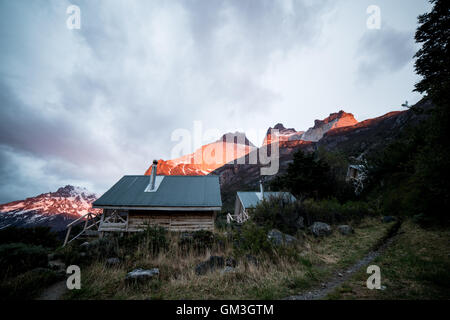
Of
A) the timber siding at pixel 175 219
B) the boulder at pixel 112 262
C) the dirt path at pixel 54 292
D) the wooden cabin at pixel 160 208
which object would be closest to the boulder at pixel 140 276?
the dirt path at pixel 54 292

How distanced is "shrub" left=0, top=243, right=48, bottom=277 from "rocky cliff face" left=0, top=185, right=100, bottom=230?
32359mm

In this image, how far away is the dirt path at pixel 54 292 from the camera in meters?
3.63

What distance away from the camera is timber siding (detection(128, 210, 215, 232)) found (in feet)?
39.5

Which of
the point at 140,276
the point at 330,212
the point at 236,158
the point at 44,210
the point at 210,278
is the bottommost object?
the point at 44,210

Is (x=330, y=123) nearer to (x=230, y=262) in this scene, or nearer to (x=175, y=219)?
(x=175, y=219)

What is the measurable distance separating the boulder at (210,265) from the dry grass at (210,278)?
8.4 inches

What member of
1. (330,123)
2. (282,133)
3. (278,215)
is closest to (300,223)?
(278,215)

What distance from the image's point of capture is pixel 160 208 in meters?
11.8

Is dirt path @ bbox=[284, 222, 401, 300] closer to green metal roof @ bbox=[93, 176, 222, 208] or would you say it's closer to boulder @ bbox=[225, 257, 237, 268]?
boulder @ bbox=[225, 257, 237, 268]

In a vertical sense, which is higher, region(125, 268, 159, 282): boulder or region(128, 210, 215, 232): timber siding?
region(125, 268, 159, 282): boulder

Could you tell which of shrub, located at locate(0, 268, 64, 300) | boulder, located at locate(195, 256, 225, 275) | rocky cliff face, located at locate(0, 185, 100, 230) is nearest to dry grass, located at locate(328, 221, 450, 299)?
boulder, located at locate(195, 256, 225, 275)

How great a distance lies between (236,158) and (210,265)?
111019 mm
